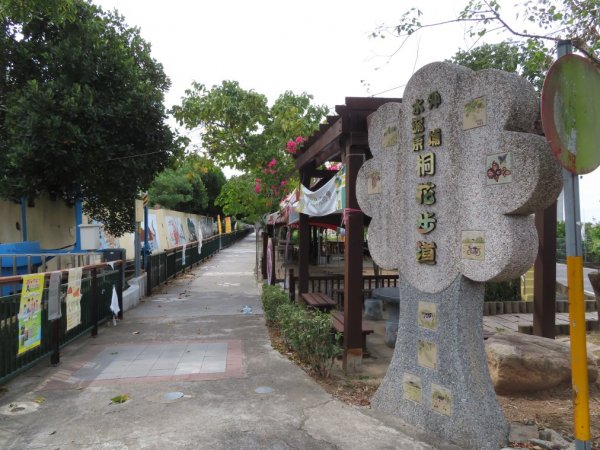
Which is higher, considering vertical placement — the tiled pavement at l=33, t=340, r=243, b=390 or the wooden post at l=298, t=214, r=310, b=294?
the wooden post at l=298, t=214, r=310, b=294

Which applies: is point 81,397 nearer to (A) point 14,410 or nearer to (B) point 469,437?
(A) point 14,410

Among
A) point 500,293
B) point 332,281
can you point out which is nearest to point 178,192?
point 332,281

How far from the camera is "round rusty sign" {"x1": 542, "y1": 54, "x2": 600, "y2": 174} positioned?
7.84 ft

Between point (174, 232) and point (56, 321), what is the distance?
18107 millimetres

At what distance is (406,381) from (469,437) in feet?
2.50

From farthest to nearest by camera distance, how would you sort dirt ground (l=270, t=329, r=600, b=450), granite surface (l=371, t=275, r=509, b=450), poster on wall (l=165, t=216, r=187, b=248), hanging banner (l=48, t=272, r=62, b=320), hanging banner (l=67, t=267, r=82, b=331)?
poster on wall (l=165, t=216, r=187, b=248) → hanging banner (l=67, t=267, r=82, b=331) → hanging banner (l=48, t=272, r=62, b=320) → dirt ground (l=270, t=329, r=600, b=450) → granite surface (l=371, t=275, r=509, b=450)

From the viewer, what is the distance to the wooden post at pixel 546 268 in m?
5.35

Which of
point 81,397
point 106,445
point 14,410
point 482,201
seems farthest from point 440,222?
point 14,410

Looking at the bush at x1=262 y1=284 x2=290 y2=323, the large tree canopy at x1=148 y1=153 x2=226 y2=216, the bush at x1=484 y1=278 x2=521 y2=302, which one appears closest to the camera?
the bush at x1=262 y1=284 x2=290 y2=323

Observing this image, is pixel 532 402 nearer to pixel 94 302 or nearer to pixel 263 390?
pixel 263 390

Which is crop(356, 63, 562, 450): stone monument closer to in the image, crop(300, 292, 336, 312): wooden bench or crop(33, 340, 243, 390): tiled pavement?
crop(33, 340, 243, 390): tiled pavement

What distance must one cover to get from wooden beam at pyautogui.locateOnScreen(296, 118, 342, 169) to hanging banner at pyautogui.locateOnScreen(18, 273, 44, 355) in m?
4.10

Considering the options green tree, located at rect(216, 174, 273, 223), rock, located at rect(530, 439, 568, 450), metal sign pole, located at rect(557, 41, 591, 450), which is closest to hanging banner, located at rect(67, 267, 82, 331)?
rock, located at rect(530, 439, 568, 450)

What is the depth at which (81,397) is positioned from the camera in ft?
15.7
